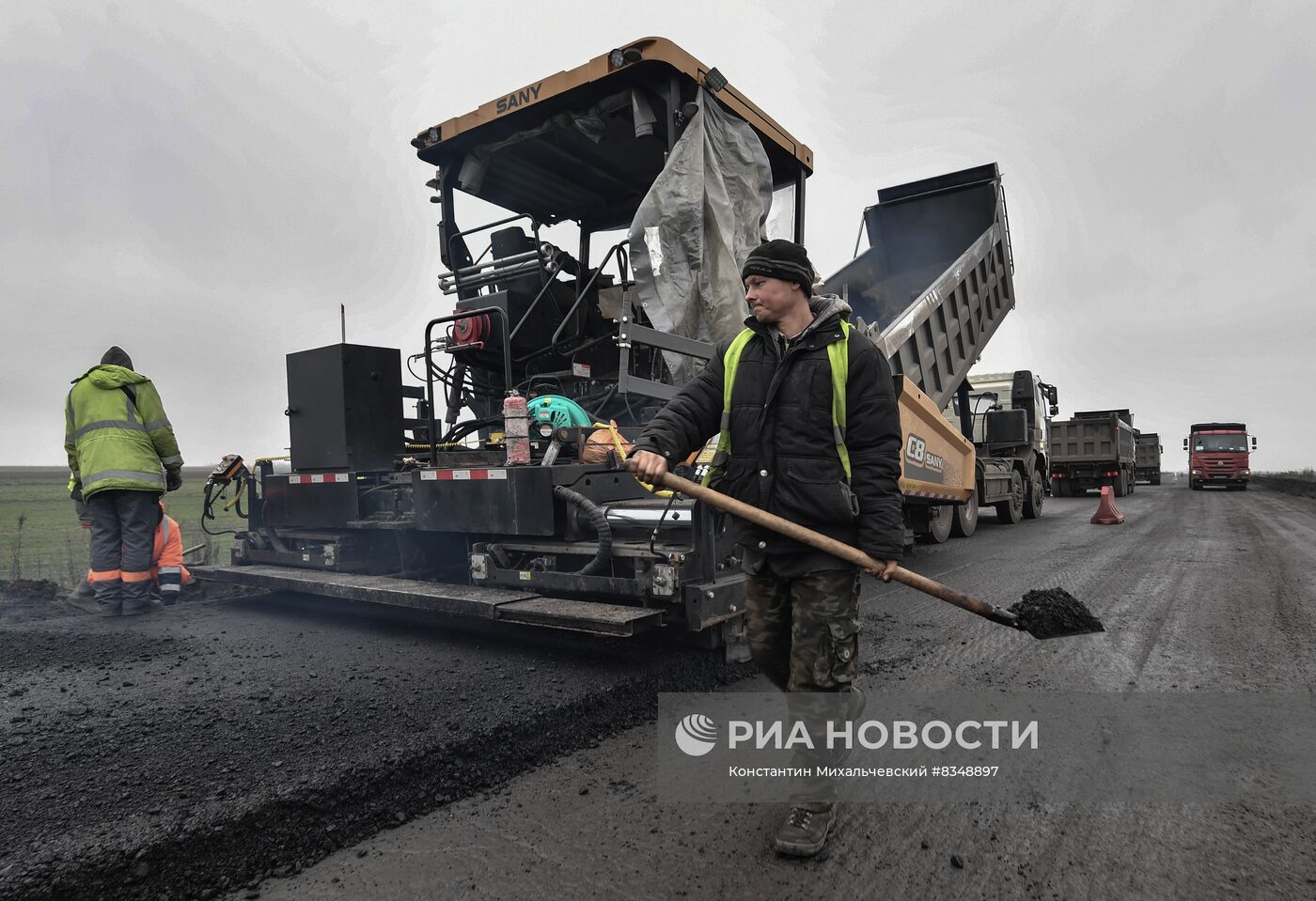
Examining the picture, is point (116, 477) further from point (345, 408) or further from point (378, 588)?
point (378, 588)

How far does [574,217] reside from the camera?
5.90 meters

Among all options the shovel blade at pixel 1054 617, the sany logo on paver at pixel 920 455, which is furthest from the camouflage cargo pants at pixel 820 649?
the sany logo on paver at pixel 920 455

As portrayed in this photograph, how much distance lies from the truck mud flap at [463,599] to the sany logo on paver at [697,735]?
0.43 meters

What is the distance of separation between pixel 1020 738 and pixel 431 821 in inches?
86.8

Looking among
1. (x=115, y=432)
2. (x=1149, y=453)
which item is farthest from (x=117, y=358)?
(x=1149, y=453)

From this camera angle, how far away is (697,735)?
305 cm

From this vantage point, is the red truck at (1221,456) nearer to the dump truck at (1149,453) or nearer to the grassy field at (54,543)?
the dump truck at (1149,453)

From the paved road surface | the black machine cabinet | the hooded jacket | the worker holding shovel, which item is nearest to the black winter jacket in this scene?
the worker holding shovel

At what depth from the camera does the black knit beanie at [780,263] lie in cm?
241

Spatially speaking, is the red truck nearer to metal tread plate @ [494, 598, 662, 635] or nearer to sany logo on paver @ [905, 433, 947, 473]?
sany logo on paver @ [905, 433, 947, 473]

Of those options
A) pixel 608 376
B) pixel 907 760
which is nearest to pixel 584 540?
pixel 608 376

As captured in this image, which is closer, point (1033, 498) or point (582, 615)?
point (582, 615)

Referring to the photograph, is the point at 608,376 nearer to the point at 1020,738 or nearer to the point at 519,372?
the point at 519,372

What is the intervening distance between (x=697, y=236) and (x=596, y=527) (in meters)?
1.82
